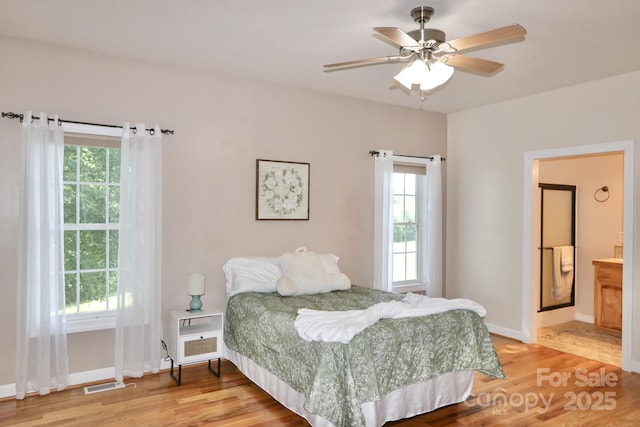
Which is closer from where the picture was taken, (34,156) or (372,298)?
(34,156)

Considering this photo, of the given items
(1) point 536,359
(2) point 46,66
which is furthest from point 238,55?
(1) point 536,359

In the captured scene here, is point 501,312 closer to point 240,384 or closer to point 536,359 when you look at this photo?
point 536,359

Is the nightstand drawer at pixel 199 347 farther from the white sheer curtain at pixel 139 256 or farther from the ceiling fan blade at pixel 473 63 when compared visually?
the ceiling fan blade at pixel 473 63

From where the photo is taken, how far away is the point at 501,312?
17.4 ft

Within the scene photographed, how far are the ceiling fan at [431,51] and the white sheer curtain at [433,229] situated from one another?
2.67 m

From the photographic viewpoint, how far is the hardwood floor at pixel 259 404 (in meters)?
3.07

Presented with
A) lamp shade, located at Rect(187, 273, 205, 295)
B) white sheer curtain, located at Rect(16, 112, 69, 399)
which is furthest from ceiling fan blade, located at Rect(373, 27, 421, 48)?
white sheer curtain, located at Rect(16, 112, 69, 399)

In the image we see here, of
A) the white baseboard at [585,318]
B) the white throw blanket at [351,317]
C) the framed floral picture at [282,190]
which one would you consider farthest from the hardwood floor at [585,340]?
the framed floral picture at [282,190]

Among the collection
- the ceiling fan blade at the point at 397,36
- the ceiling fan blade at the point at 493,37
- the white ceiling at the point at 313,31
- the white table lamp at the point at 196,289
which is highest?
the white ceiling at the point at 313,31

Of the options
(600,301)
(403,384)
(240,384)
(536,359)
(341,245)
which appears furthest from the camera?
(600,301)

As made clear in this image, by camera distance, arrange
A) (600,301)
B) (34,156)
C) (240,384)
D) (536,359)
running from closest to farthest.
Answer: (34,156)
(240,384)
(536,359)
(600,301)

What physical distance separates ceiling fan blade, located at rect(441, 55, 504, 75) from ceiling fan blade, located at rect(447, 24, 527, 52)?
241 mm

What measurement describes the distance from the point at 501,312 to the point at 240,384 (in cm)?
318

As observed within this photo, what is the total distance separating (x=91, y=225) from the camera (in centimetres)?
379
